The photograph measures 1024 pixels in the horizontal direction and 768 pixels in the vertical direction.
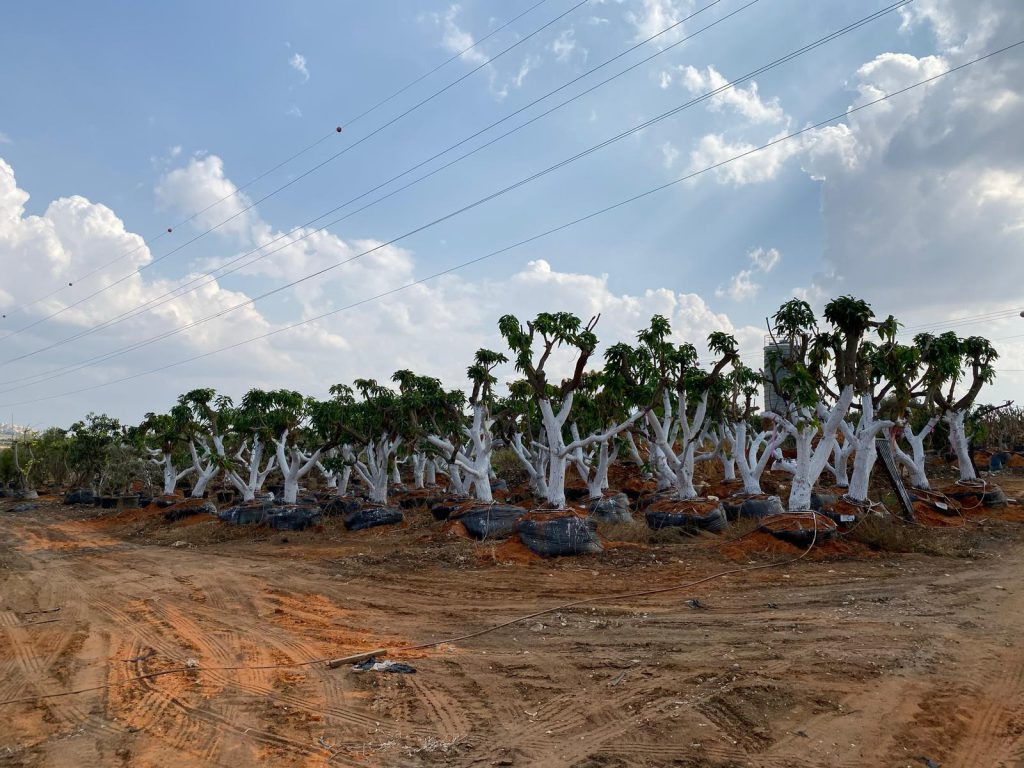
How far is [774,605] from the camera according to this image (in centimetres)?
874

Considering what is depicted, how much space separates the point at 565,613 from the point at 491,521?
8496 millimetres

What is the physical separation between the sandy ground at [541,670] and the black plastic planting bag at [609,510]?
6094 millimetres

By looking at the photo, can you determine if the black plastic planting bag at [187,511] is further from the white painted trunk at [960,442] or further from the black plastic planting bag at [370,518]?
the white painted trunk at [960,442]

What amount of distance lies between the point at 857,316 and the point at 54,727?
15164mm

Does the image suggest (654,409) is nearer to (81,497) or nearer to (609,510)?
(609,510)

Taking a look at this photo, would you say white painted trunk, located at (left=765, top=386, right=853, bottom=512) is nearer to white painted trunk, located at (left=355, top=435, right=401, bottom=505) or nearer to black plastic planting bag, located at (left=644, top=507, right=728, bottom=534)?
black plastic planting bag, located at (left=644, top=507, right=728, bottom=534)

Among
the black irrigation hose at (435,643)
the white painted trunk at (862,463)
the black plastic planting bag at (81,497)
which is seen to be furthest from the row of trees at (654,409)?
the black plastic planting bag at (81,497)

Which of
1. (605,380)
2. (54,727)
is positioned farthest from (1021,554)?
(54,727)

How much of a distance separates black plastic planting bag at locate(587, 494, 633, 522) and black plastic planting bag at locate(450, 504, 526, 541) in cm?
278

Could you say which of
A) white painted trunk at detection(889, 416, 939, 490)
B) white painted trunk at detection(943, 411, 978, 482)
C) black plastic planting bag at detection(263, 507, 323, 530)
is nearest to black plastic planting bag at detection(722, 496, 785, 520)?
white painted trunk at detection(889, 416, 939, 490)

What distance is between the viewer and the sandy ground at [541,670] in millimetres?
4688

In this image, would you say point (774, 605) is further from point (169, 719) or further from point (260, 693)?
point (169, 719)

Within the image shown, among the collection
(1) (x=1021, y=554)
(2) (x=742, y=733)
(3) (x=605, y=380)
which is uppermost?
(3) (x=605, y=380)

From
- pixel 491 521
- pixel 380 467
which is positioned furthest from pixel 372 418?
pixel 491 521
